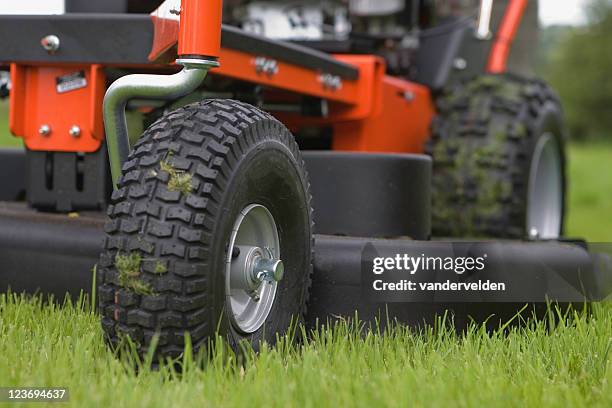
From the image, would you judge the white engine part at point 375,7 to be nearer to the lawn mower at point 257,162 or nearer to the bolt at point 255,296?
the lawn mower at point 257,162

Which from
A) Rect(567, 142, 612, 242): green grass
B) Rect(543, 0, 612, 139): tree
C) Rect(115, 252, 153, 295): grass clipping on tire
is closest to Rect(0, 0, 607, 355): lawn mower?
Rect(115, 252, 153, 295): grass clipping on tire

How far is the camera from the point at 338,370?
158 centimetres

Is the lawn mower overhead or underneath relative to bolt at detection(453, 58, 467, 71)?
underneath

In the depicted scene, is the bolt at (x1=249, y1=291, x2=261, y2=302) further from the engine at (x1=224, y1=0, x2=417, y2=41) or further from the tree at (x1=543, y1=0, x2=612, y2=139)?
the tree at (x1=543, y1=0, x2=612, y2=139)

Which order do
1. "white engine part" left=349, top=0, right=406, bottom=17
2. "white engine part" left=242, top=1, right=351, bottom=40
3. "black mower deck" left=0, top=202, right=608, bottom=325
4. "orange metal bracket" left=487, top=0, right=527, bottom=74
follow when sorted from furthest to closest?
"orange metal bracket" left=487, top=0, right=527, bottom=74
"white engine part" left=349, top=0, right=406, bottom=17
"white engine part" left=242, top=1, right=351, bottom=40
"black mower deck" left=0, top=202, right=608, bottom=325

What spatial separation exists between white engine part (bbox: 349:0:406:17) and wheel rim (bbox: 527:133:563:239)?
2.65 ft

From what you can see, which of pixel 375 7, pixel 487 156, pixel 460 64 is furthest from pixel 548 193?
pixel 375 7

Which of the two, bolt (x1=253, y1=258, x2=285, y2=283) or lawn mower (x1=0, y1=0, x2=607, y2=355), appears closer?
lawn mower (x1=0, y1=0, x2=607, y2=355)

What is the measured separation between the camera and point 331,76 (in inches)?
104

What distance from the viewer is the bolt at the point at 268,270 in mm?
1746

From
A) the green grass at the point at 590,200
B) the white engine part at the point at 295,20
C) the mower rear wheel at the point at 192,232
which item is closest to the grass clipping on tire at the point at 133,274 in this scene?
the mower rear wheel at the point at 192,232

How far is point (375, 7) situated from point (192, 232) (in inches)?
89.1

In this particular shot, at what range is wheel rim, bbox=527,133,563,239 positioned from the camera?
359cm

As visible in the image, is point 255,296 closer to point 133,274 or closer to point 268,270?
point 268,270
